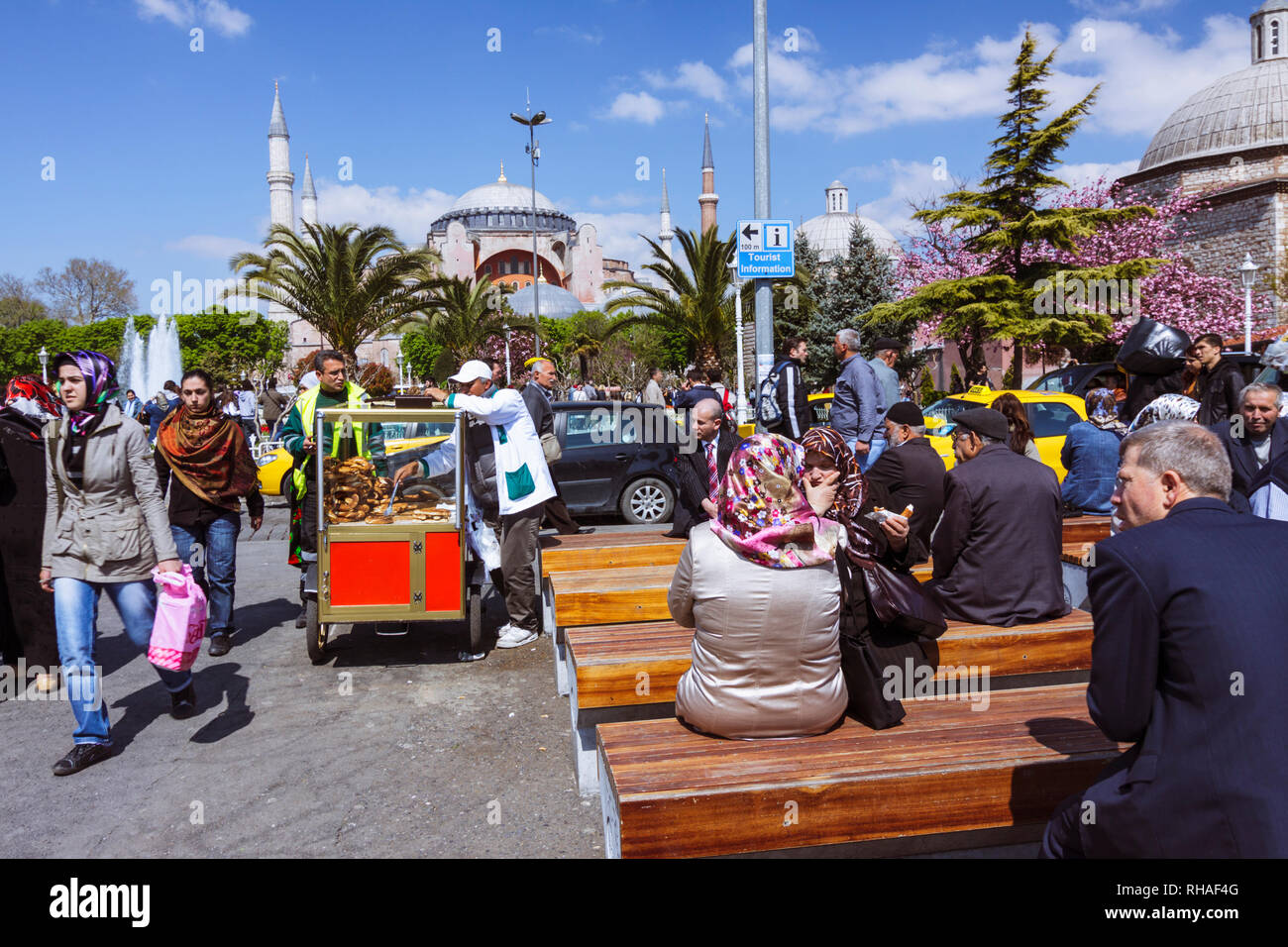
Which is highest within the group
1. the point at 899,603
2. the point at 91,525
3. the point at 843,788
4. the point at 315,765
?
the point at 91,525

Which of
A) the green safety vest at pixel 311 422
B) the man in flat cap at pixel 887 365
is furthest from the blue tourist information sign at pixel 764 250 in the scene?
the green safety vest at pixel 311 422

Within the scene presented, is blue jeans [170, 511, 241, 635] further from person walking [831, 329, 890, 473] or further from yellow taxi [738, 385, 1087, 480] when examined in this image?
yellow taxi [738, 385, 1087, 480]

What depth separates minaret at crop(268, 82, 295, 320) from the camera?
86062 mm

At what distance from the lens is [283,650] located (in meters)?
6.63

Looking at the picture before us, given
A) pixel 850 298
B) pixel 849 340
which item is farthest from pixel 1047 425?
pixel 850 298

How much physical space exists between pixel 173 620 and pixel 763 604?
3.26m

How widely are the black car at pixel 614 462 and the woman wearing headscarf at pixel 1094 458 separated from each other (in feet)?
17.8

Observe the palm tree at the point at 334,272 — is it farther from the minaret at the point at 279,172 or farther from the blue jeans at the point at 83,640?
the minaret at the point at 279,172

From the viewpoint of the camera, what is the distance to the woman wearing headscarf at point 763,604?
2943 millimetres

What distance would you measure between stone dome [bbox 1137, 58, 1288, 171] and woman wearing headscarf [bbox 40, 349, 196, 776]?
178 ft

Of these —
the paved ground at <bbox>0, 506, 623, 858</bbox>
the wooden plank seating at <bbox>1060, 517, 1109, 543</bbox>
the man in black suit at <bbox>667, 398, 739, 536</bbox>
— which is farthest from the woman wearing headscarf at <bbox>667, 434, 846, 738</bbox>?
the wooden plank seating at <bbox>1060, 517, 1109, 543</bbox>

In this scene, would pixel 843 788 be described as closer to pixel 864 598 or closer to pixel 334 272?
pixel 864 598

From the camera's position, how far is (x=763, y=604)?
9.65 ft
